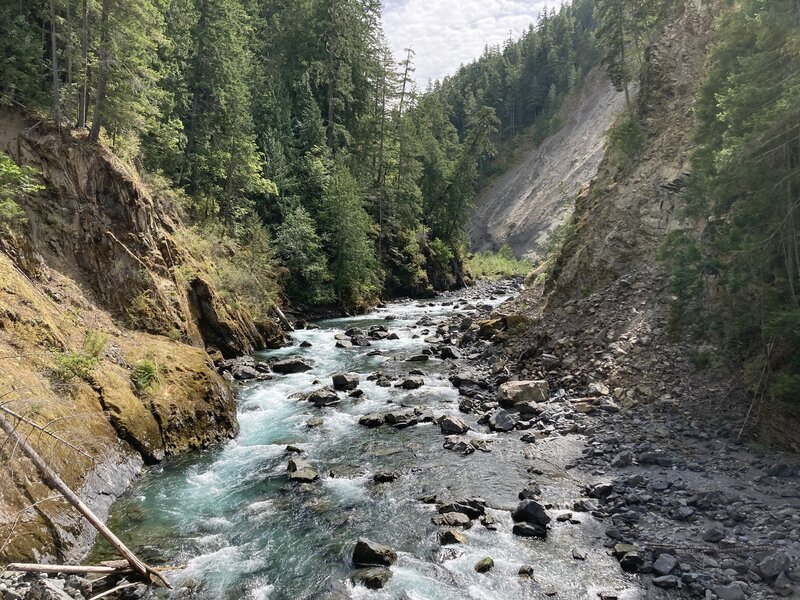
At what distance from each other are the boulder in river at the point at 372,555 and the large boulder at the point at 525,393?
8.50 metres

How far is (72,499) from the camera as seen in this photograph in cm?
752

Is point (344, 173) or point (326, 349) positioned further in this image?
point (344, 173)

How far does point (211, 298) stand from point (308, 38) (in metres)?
36.1

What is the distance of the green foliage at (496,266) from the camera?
68188 mm

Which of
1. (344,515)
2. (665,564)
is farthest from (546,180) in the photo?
(665,564)

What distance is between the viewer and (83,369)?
477 inches

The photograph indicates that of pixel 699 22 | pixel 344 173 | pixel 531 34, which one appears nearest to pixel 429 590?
pixel 699 22

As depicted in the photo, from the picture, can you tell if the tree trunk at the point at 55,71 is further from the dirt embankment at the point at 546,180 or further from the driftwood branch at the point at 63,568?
the dirt embankment at the point at 546,180

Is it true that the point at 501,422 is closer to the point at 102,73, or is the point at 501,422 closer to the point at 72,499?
the point at 72,499

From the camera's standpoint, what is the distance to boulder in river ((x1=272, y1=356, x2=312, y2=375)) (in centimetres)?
2209

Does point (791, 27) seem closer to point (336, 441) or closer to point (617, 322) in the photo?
point (617, 322)

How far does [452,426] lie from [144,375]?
29.7ft

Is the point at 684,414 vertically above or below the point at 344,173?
below

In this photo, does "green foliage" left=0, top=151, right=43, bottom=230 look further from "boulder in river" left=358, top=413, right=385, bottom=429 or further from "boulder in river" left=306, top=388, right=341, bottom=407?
"boulder in river" left=358, top=413, right=385, bottom=429
